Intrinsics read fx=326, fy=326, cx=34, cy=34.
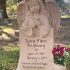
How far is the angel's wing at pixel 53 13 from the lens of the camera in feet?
28.9

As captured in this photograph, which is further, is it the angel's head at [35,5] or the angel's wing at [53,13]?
the angel's wing at [53,13]

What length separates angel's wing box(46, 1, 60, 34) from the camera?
880cm

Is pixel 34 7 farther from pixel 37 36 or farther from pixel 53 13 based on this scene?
pixel 37 36

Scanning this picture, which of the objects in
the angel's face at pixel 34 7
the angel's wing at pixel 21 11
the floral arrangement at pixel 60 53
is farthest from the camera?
the floral arrangement at pixel 60 53

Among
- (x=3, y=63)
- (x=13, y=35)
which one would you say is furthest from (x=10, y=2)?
(x=3, y=63)

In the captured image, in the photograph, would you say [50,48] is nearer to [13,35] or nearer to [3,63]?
[3,63]

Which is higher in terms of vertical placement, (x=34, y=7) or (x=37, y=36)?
(x=34, y=7)

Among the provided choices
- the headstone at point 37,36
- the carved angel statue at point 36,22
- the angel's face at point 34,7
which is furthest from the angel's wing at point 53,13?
the angel's face at point 34,7

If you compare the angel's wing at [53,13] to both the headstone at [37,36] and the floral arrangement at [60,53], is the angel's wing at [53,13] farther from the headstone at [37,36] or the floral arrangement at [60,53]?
the floral arrangement at [60,53]

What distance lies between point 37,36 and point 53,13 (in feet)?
2.50

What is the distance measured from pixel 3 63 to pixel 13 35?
12448 mm

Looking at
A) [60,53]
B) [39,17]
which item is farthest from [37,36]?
[60,53]

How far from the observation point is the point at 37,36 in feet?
29.1

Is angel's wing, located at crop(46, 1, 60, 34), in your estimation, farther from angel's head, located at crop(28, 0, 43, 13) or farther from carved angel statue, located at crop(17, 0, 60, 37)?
angel's head, located at crop(28, 0, 43, 13)
